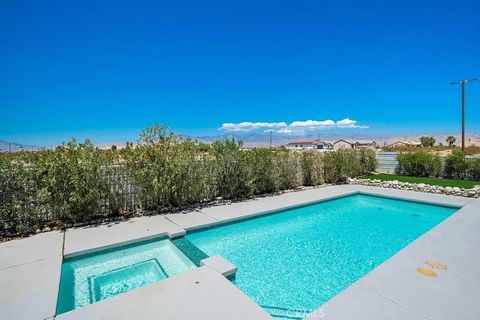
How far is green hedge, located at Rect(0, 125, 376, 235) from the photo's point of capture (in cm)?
619

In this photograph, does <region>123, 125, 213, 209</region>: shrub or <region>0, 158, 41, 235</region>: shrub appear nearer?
<region>0, 158, 41, 235</region>: shrub

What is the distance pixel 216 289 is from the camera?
11.6 ft

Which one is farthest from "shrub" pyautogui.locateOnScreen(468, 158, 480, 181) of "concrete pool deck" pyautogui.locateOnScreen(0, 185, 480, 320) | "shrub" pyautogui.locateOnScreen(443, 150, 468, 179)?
"concrete pool deck" pyautogui.locateOnScreen(0, 185, 480, 320)

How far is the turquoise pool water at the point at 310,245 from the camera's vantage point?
14.0 ft

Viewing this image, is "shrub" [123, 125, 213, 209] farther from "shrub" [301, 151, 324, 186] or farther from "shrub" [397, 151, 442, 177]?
"shrub" [397, 151, 442, 177]

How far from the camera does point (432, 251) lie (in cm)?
492

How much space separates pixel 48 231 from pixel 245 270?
507cm

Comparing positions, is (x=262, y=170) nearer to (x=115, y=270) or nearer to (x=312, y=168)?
(x=312, y=168)

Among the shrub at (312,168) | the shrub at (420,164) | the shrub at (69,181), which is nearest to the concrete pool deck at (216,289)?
the shrub at (69,181)

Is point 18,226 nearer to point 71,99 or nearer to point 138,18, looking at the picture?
point 138,18

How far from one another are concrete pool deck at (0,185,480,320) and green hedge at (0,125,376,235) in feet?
2.99

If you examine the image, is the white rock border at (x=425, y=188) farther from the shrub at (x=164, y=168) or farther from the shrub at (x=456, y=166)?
the shrub at (x=164, y=168)

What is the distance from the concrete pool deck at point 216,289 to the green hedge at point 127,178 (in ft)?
2.99

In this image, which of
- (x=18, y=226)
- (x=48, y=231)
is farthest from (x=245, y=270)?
(x=18, y=226)
